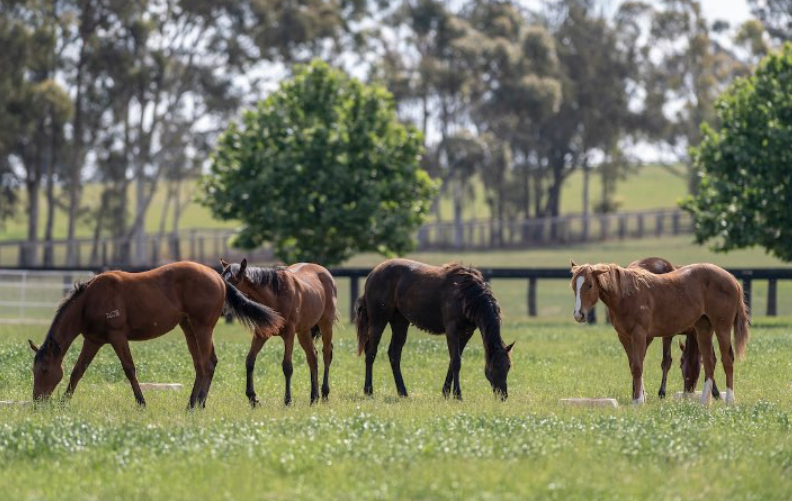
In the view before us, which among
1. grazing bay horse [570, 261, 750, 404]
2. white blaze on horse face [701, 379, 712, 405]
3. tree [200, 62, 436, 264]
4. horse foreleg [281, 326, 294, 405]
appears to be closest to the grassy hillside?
tree [200, 62, 436, 264]

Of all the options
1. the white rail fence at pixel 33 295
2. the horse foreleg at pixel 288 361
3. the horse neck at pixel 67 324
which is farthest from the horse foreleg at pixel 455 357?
the white rail fence at pixel 33 295

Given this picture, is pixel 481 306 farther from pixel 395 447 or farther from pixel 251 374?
pixel 395 447

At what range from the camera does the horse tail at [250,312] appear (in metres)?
15.0

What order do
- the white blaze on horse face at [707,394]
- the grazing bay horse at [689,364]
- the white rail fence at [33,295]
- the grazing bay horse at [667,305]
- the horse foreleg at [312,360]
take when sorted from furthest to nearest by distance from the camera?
1. the white rail fence at [33,295]
2. the grazing bay horse at [689,364]
3. the horse foreleg at [312,360]
4. the white blaze on horse face at [707,394]
5. the grazing bay horse at [667,305]

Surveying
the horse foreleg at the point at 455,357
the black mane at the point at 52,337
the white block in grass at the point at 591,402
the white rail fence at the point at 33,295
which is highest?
the black mane at the point at 52,337

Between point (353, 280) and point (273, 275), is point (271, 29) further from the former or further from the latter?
point (273, 275)

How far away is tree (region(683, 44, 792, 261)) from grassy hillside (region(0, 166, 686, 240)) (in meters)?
61.6

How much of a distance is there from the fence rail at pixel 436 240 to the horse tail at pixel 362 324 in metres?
39.2

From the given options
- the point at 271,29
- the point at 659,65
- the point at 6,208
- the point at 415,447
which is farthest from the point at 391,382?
the point at 659,65

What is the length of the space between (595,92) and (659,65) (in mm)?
6076

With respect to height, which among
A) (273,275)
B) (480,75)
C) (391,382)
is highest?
(480,75)

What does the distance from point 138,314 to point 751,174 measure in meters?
23.2

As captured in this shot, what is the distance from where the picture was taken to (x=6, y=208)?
62.3 m

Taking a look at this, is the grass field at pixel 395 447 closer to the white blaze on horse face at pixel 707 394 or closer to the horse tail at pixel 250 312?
the white blaze on horse face at pixel 707 394
